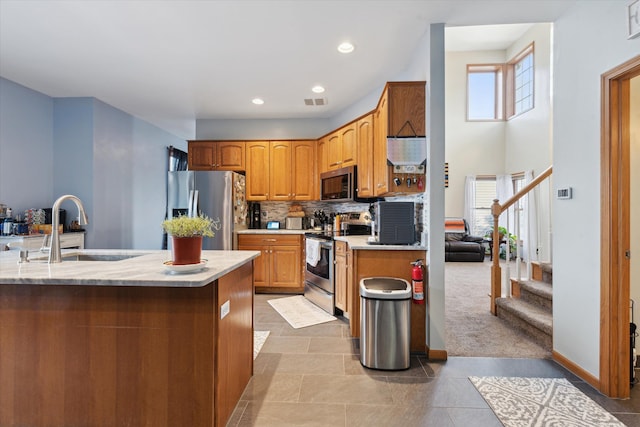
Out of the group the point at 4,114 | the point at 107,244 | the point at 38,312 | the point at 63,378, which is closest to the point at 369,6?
the point at 38,312

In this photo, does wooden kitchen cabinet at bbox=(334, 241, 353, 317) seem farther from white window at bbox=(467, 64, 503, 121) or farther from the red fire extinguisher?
white window at bbox=(467, 64, 503, 121)

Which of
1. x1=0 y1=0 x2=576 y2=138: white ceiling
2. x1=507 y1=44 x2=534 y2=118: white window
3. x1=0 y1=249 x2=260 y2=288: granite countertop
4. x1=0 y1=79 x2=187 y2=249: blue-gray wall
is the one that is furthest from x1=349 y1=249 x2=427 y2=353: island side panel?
x1=507 y1=44 x2=534 y2=118: white window

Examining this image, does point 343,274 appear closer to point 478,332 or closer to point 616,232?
point 478,332

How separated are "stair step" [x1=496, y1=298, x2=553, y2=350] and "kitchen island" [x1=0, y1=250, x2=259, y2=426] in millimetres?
2783

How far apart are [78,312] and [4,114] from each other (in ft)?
11.5

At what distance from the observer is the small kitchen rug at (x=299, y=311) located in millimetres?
3412

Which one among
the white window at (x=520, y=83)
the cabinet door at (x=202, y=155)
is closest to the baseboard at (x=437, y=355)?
the cabinet door at (x=202, y=155)

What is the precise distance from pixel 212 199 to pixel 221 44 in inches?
87.5

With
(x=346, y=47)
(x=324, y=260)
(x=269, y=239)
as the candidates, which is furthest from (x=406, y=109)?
(x=269, y=239)

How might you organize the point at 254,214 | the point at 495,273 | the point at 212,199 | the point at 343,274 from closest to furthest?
the point at 343,274
the point at 495,273
the point at 212,199
the point at 254,214

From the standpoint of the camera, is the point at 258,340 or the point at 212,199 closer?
the point at 258,340

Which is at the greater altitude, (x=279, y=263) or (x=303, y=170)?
(x=303, y=170)

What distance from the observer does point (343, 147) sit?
4156 mm

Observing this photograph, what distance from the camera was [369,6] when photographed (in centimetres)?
232
